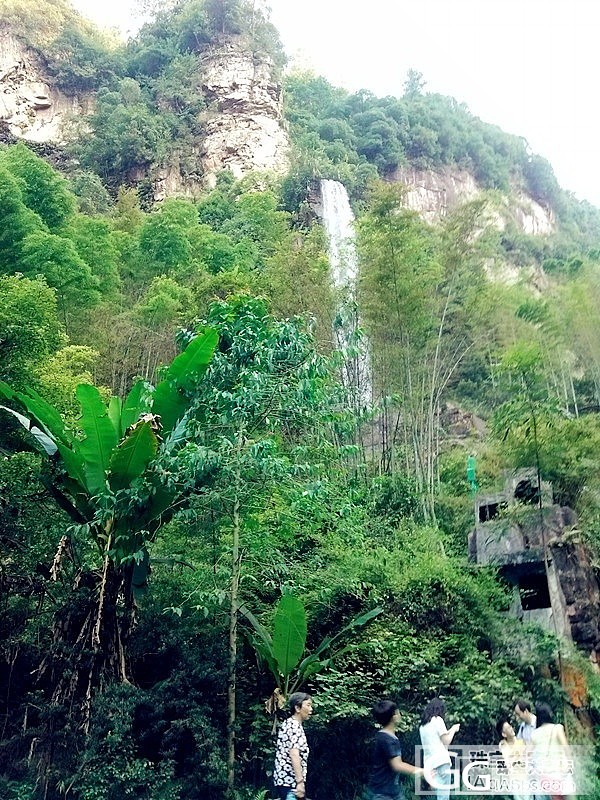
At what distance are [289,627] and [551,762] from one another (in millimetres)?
2021

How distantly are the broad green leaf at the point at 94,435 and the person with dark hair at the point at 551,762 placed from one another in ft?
11.7

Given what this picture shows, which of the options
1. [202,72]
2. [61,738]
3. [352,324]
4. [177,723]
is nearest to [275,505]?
[177,723]

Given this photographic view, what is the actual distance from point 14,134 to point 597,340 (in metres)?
23.0

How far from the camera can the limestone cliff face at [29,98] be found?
2775cm

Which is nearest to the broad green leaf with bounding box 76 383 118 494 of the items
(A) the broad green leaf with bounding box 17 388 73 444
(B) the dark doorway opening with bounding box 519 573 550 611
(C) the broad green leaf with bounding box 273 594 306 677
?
(A) the broad green leaf with bounding box 17 388 73 444

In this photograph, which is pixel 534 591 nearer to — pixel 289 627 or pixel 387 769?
pixel 289 627

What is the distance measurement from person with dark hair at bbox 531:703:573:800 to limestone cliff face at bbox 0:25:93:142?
1108 inches

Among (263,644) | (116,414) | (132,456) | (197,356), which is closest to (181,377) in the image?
(197,356)

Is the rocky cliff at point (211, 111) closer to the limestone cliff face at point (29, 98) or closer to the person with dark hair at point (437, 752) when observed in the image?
the limestone cliff face at point (29, 98)

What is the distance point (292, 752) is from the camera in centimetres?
362

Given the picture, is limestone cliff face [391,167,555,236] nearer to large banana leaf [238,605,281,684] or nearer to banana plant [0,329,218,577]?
banana plant [0,329,218,577]

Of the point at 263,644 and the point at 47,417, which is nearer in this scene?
the point at 263,644

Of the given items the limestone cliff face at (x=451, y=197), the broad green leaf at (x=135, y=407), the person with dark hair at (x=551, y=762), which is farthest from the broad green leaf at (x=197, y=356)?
the limestone cliff face at (x=451, y=197)

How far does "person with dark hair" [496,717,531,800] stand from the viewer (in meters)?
4.33
